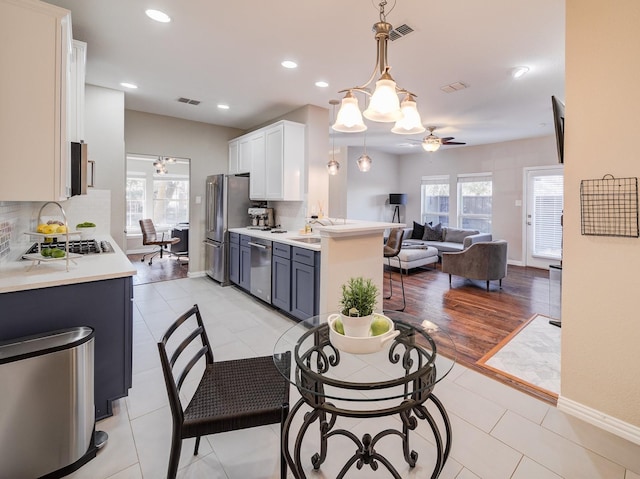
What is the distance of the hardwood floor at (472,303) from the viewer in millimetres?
2973

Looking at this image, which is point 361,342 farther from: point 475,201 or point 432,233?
point 475,201

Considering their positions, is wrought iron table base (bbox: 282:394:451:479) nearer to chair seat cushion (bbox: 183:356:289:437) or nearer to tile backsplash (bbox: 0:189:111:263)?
chair seat cushion (bbox: 183:356:289:437)

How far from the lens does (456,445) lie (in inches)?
68.4

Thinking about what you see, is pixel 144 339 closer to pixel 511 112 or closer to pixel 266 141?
pixel 266 141

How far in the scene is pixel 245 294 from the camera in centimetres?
455

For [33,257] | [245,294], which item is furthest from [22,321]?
[245,294]

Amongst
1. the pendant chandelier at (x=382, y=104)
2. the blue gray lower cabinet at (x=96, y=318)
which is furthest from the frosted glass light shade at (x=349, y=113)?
the blue gray lower cabinet at (x=96, y=318)

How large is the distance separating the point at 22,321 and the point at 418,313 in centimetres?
356

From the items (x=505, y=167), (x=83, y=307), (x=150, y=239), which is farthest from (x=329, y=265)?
(x=505, y=167)

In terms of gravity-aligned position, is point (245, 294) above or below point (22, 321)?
below

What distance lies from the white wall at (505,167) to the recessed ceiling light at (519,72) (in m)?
3.70

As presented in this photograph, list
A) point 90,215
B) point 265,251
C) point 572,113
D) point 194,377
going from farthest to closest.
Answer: point 265,251 < point 90,215 < point 194,377 < point 572,113

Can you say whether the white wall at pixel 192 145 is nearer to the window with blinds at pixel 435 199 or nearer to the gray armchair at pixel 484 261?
the gray armchair at pixel 484 261

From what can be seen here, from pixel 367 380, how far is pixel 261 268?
2923 millimetres
